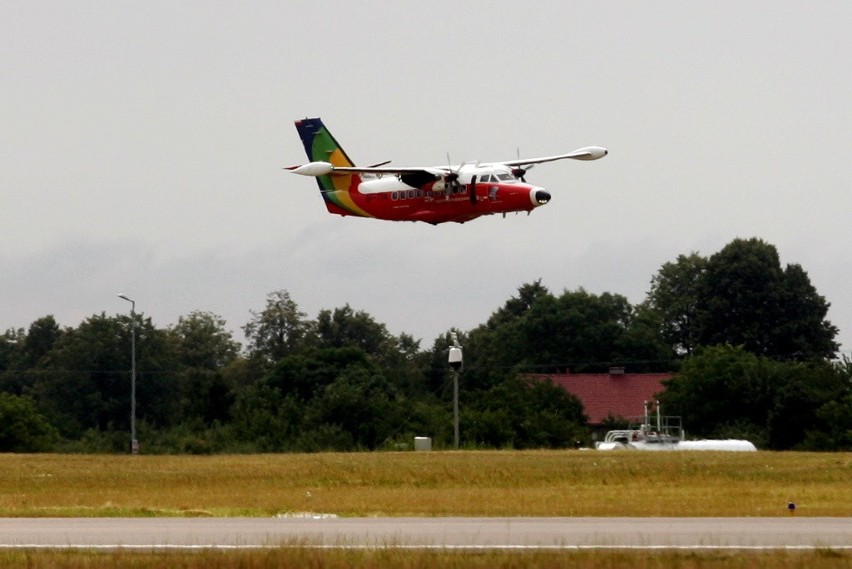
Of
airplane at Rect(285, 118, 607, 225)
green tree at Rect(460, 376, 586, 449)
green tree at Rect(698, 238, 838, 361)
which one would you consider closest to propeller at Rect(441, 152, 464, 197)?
airplane at Rect(285, 118, 607, 225)

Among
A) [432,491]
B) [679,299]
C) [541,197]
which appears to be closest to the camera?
[432,491]

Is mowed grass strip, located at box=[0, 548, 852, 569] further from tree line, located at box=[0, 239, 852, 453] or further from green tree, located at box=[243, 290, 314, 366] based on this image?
green tree, located at box=[243, 290, 314, 366]

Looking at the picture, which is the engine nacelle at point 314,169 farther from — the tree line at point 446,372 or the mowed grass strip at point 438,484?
the tree line at point 446,372

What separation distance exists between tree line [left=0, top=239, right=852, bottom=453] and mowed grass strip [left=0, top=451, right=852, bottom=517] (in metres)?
17.4

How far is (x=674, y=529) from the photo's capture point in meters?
26.9

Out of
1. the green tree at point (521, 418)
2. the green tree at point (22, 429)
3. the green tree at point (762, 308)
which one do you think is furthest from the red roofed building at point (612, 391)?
the green tree at point (22, 429)

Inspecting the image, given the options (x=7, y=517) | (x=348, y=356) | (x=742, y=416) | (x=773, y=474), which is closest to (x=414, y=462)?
(x=773, y=474)

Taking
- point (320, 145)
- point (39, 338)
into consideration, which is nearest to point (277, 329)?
point (39, 338)

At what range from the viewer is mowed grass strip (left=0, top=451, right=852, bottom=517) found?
33.4m

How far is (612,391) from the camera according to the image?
354 ft

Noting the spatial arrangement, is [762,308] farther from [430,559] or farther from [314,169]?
[430,559]

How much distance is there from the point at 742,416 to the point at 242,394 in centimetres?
2612

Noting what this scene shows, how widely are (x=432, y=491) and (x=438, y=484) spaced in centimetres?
292

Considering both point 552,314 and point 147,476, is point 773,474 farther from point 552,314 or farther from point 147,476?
point 552,314
